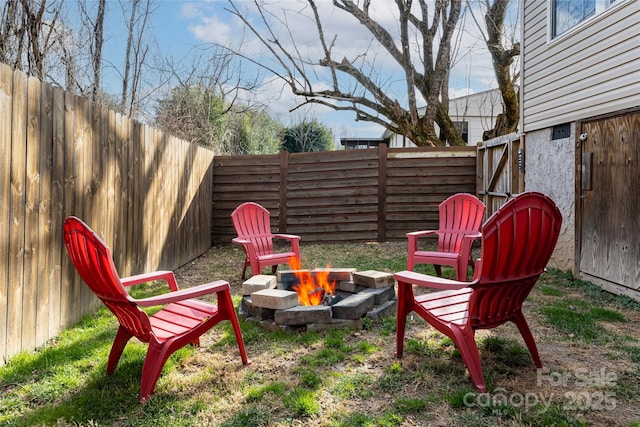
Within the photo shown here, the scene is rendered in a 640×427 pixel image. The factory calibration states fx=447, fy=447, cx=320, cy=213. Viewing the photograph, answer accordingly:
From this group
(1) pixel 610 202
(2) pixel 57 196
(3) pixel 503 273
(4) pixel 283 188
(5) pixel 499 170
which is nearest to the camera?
(3) pixel 503 273

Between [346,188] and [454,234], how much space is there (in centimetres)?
291

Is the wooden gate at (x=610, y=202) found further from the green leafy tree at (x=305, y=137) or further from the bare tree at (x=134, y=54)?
the green leafy tree at (x=305, y=137)

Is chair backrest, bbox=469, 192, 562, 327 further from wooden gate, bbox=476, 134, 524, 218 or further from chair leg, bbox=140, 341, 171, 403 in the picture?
wooden gate, bbox=476, 134, 524, 218

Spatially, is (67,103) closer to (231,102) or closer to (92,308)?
(92,308)

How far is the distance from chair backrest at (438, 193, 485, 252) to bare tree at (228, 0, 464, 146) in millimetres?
4693

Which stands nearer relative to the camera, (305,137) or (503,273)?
(503,273)

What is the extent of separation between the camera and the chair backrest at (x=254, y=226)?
16.0 ft

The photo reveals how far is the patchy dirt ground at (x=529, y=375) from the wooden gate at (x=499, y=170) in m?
2.80

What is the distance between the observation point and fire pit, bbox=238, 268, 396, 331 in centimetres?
305

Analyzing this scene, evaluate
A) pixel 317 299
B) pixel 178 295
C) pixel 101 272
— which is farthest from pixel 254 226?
pixel 101 272

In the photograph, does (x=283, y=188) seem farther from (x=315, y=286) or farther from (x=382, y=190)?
(x=315, y=286)

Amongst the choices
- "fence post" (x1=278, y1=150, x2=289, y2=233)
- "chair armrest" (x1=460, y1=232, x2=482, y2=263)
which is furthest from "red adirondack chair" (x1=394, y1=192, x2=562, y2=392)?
"fence post" (x1=278, y1=150, x2=289, y2=233)

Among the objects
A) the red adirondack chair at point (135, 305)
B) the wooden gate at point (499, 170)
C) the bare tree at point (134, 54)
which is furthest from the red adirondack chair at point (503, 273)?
the bare tree at point (134, 54)

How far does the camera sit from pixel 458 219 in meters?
4.89
